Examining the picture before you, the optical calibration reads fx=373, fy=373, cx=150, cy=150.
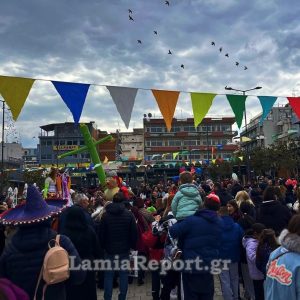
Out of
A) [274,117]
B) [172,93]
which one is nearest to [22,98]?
[172,93]

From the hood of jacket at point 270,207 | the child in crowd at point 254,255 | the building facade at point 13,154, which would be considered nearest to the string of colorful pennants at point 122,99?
the hood of jacket at point 270,207

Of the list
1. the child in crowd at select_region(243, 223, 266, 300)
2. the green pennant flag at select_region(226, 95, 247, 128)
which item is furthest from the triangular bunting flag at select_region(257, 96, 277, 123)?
the child in crowd at select_region(243, 223, 266, 300)

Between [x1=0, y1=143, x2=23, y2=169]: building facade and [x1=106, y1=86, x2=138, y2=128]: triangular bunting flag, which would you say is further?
[x1=0, y1=143, x2=23, y2=169]: building facade

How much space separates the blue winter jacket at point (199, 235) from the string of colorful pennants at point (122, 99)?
19.4 feet

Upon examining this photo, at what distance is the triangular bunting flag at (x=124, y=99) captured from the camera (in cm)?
1011

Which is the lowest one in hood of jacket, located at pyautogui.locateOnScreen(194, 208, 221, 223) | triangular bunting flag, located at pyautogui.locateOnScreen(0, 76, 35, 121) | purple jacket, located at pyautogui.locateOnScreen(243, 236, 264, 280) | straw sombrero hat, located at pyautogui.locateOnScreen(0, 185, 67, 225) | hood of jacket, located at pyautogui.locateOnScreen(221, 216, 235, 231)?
purple jacket, located at pyautogui.locateOnScreen(243, 236, 264, 280)

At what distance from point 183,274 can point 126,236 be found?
141 centimetres

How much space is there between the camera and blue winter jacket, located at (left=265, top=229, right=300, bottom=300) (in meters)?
2.66

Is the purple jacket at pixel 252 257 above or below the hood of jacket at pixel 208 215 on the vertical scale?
below

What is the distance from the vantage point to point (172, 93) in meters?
10.8

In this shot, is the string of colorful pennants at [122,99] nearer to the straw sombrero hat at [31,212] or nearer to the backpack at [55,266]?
the straw sombrero hat at [31,212]

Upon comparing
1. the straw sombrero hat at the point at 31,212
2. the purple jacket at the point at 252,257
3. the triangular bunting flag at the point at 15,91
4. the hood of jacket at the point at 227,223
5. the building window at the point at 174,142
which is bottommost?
the purple jacket at the point at 252,257

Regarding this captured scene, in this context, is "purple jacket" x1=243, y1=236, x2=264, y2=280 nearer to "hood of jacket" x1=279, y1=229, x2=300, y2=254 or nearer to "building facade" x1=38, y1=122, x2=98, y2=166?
"hood of jacket" x1=279, y1=229, x2=300, y2=254

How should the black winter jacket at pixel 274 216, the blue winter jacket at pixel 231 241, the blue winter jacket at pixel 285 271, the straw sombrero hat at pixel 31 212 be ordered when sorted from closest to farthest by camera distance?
the blue winter jacket at pixel 285 271
the straw sombrero hat at pixel 31 212
the blue winter jacket at pixel 231 241
the black winter jacket at pixel 274 216
